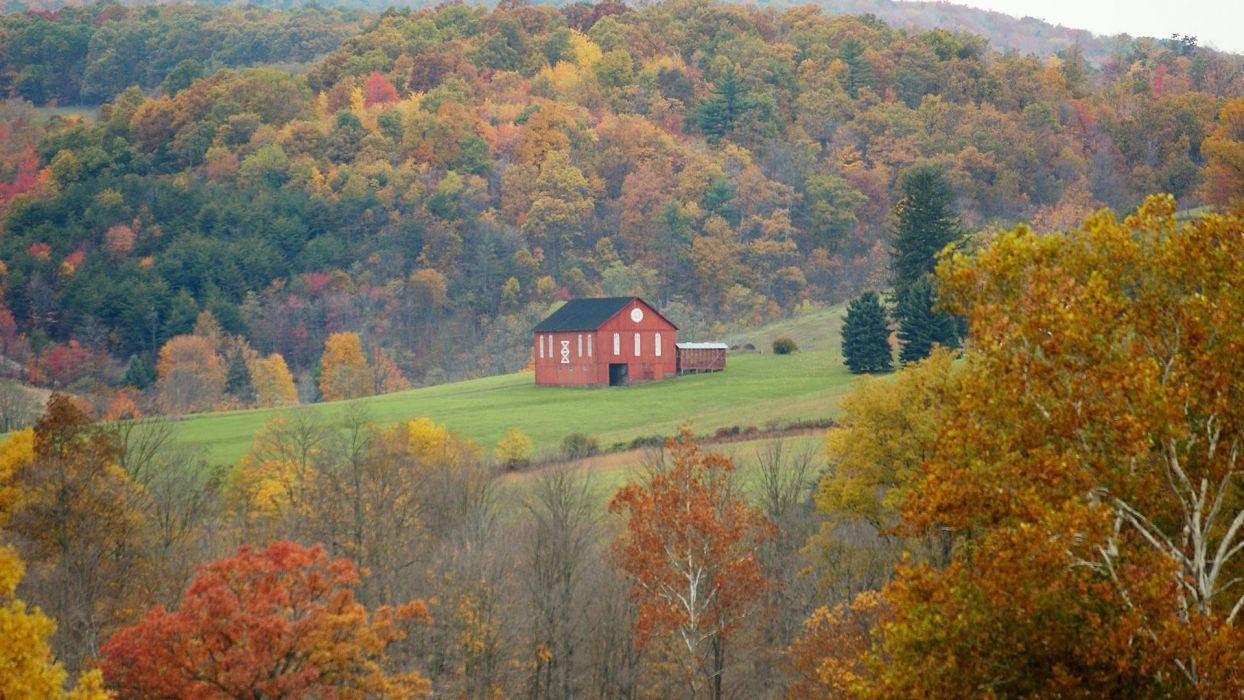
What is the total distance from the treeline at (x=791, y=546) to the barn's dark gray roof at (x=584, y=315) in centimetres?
2494

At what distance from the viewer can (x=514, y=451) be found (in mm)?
60594

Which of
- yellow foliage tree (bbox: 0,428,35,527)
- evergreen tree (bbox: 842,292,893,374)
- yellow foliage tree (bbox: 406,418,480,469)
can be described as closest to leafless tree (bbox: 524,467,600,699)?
yellow foliage tree (bbox: 406,418,480,469)

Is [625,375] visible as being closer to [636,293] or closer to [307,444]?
[307,444]

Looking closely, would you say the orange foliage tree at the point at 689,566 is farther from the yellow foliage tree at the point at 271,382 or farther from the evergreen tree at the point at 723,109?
the evergreen tree at the point at 723,109

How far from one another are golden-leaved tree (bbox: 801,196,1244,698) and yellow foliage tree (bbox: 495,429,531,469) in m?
43.4

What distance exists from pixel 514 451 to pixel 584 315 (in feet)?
77.8

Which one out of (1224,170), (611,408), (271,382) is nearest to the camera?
(611,408)

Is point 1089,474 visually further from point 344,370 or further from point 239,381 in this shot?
point 239,381

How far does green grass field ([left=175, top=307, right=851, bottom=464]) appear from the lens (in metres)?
65.2

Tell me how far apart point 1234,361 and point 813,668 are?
1802cm

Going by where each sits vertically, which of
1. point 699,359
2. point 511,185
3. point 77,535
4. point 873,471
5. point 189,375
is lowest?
point 189,375

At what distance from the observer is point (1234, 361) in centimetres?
1559

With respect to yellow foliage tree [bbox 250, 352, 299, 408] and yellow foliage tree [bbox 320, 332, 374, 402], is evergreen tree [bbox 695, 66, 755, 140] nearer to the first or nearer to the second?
yellow foliage tree [bbox 320, 332, 374, 402]

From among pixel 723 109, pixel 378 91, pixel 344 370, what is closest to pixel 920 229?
pixel 344 370
